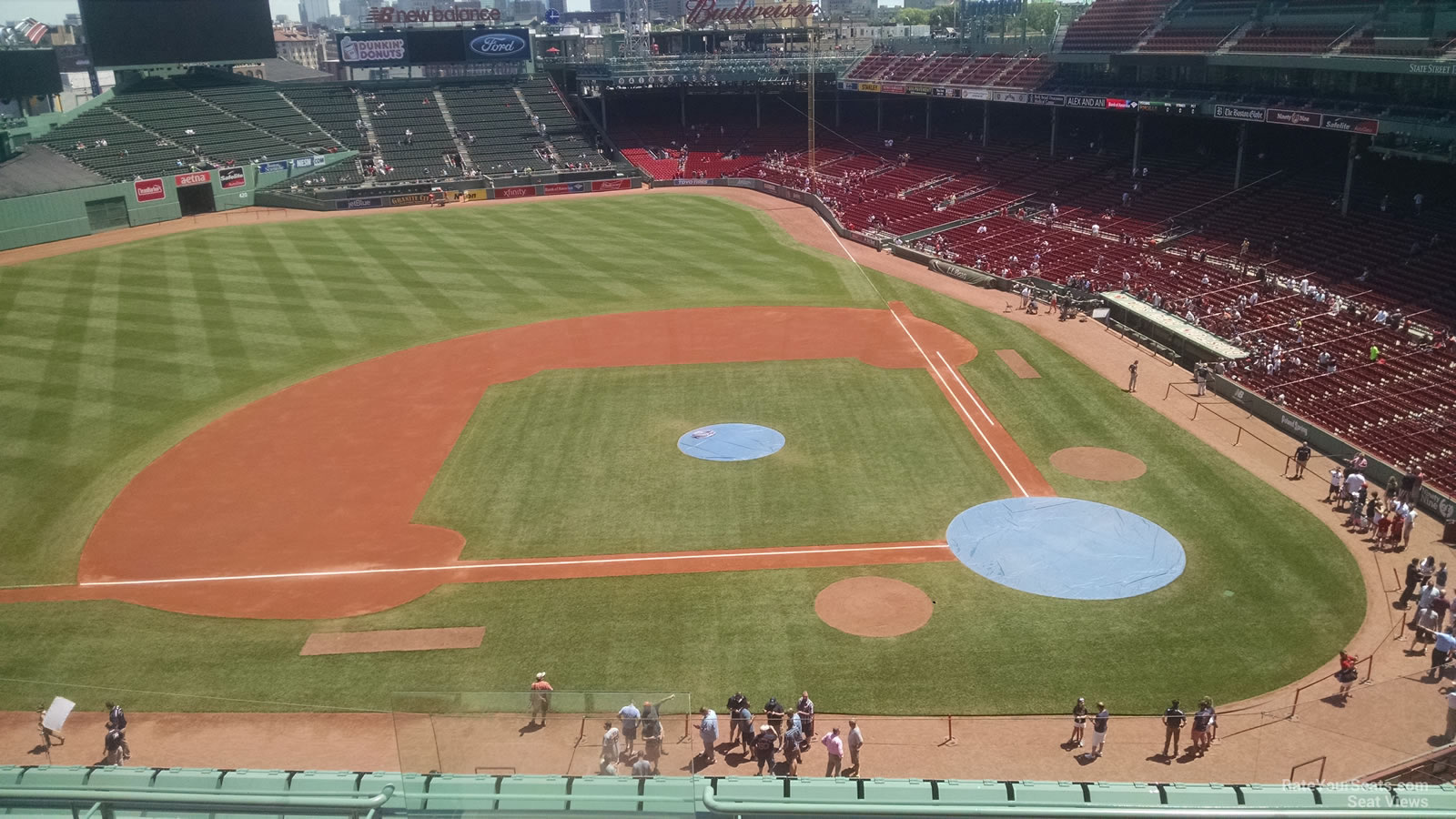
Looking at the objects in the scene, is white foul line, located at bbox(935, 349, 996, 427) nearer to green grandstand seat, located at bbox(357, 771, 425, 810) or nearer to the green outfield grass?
the green outfield grass

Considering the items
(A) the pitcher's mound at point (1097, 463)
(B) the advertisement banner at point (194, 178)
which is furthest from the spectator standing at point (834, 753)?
(B) the advertisement banner at point (194, 178)

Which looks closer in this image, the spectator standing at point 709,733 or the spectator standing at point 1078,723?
the spectator standing at point 709,733

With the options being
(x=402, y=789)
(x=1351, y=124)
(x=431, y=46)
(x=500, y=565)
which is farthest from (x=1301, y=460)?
(x=431, y=46)

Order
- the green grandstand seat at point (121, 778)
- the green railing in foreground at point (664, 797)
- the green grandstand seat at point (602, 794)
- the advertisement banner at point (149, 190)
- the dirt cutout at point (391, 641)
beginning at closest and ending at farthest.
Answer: the green railing in foreground at point (664, 797)
the green grandstand seat at point (602, 794)
the green grandstand seat at point (121, 778)
the dirt cutout at point (391, 641)
the advertisement banner at point (149, 190)

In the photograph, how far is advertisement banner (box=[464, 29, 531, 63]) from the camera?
309 ft

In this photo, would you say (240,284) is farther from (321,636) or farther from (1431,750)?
(1431,750)

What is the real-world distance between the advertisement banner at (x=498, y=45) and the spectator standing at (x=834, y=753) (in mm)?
88911

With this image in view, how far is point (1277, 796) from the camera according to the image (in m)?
8.77

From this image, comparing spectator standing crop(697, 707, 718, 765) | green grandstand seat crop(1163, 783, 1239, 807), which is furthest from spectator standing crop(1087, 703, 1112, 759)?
green grandstand seat crop(1163, 783, 1239, 807)

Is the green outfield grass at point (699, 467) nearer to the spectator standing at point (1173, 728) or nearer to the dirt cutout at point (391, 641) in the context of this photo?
the dirt cutout at point (391, 641)

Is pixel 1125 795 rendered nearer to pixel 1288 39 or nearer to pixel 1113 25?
pixel 1288 39

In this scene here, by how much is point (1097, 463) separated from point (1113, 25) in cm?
4609

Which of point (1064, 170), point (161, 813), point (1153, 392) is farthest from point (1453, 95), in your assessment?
point (161, 813)

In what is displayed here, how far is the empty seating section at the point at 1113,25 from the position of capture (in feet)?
207
